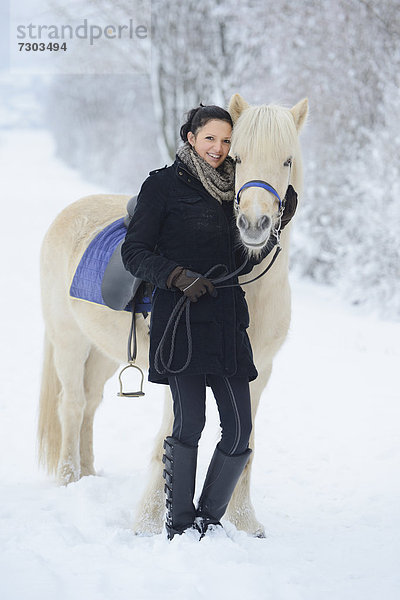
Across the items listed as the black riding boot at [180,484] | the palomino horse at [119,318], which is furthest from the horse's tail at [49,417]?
the black riding boot at [180,484]

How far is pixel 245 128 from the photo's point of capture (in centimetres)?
238

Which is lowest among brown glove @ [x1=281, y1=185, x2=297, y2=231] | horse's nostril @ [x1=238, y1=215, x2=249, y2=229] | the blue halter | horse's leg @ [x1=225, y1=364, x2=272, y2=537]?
horse's leg @ [x1=225, y1=364, x2=272, y2=537]

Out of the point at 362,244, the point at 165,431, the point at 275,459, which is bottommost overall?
the point at 275,459

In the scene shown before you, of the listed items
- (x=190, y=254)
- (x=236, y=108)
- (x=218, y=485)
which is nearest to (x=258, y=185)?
(x=190, y=254)

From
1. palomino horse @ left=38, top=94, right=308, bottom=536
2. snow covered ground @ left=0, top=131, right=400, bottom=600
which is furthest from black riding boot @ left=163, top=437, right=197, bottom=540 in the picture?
palomino horse @ left=38, top=94, right=308, bottom=536

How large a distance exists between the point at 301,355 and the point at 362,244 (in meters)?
2.73

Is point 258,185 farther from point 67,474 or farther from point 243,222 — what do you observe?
point 67,474

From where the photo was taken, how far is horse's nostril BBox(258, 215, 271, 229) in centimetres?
217

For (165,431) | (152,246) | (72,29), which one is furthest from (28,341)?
(72,29)

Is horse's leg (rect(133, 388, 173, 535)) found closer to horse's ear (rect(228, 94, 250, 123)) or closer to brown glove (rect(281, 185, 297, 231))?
brown glove (rect(281, 185, 297, 231))

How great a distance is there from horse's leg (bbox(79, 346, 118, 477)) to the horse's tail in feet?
0.55

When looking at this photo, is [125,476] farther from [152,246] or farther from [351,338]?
[351,338]

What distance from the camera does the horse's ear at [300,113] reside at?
262cm

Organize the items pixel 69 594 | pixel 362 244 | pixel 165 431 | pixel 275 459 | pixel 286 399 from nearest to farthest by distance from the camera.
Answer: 1. pixel 69 594
2. pixel 165 431
3. pixel 275 459
4. pixel 286 399
5. pixel 362 244
